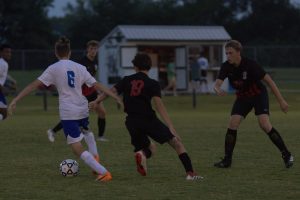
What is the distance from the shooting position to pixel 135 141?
1032 cm

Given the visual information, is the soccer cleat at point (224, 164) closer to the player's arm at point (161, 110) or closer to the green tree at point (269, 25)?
the player's arm at point (161, 110)

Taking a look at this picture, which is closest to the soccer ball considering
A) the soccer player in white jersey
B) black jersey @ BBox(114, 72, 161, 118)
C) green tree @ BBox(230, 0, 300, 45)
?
the soccer player in white jersey

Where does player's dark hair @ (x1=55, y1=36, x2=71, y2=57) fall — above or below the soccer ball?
above

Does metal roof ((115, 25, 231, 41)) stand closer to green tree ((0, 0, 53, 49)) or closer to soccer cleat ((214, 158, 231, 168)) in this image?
soccer cleat ((214, 158, 231, 168))

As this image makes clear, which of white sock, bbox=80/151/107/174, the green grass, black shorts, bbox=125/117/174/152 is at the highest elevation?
black shorts, bbox=125/117/174/152

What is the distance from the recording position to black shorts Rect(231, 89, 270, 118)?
1141cm

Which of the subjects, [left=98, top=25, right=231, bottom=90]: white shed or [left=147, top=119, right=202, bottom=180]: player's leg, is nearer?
[left=147, top=119, right=202, bottom=180]: player's leg

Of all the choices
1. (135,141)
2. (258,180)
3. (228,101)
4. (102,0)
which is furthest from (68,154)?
(102,0)

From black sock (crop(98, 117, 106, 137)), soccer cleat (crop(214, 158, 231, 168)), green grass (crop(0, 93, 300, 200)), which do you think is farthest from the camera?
black sock (crop(98, 117, 106, 137))

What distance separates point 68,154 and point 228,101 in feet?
71.0

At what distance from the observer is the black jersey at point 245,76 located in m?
11.2

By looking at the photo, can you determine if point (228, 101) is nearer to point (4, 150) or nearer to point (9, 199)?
point (4, 150)

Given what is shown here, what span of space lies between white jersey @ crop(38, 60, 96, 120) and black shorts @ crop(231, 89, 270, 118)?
2436 millimetres

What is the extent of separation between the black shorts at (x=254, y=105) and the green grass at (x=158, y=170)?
2.62ft
